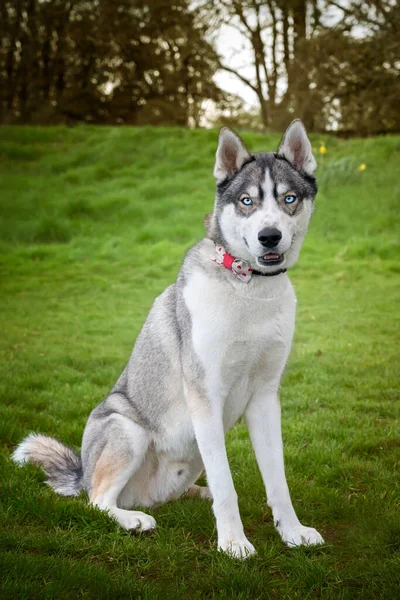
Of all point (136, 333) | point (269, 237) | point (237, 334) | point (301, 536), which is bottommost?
point (136, 333)

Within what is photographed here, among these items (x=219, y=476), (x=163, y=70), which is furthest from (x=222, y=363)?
(x=163, y=70)

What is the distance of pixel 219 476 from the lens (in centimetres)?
350

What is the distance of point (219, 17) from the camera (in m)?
19.2

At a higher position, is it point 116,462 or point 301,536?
point 116,462

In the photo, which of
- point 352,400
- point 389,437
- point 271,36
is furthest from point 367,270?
point 271,36

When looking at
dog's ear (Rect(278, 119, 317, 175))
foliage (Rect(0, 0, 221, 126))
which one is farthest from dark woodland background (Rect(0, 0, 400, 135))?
dog's ear (Rect(278, 119, 317, 175))

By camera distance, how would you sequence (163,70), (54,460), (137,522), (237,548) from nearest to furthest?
(237,548) < (137,522) < (54,460) < (163,70)

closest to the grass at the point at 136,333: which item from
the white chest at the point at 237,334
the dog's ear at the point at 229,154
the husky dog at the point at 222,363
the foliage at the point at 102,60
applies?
the husky dog at the point at 222,363

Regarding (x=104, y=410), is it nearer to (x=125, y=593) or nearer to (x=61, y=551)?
(x=61, y=551)

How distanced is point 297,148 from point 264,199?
464mm

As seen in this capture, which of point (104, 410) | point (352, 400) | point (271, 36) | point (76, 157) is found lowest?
point (352, 400)

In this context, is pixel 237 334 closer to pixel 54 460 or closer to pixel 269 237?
pixel 269 237

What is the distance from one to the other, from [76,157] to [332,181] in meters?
7.02

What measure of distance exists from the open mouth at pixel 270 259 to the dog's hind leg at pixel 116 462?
1.27 metres
